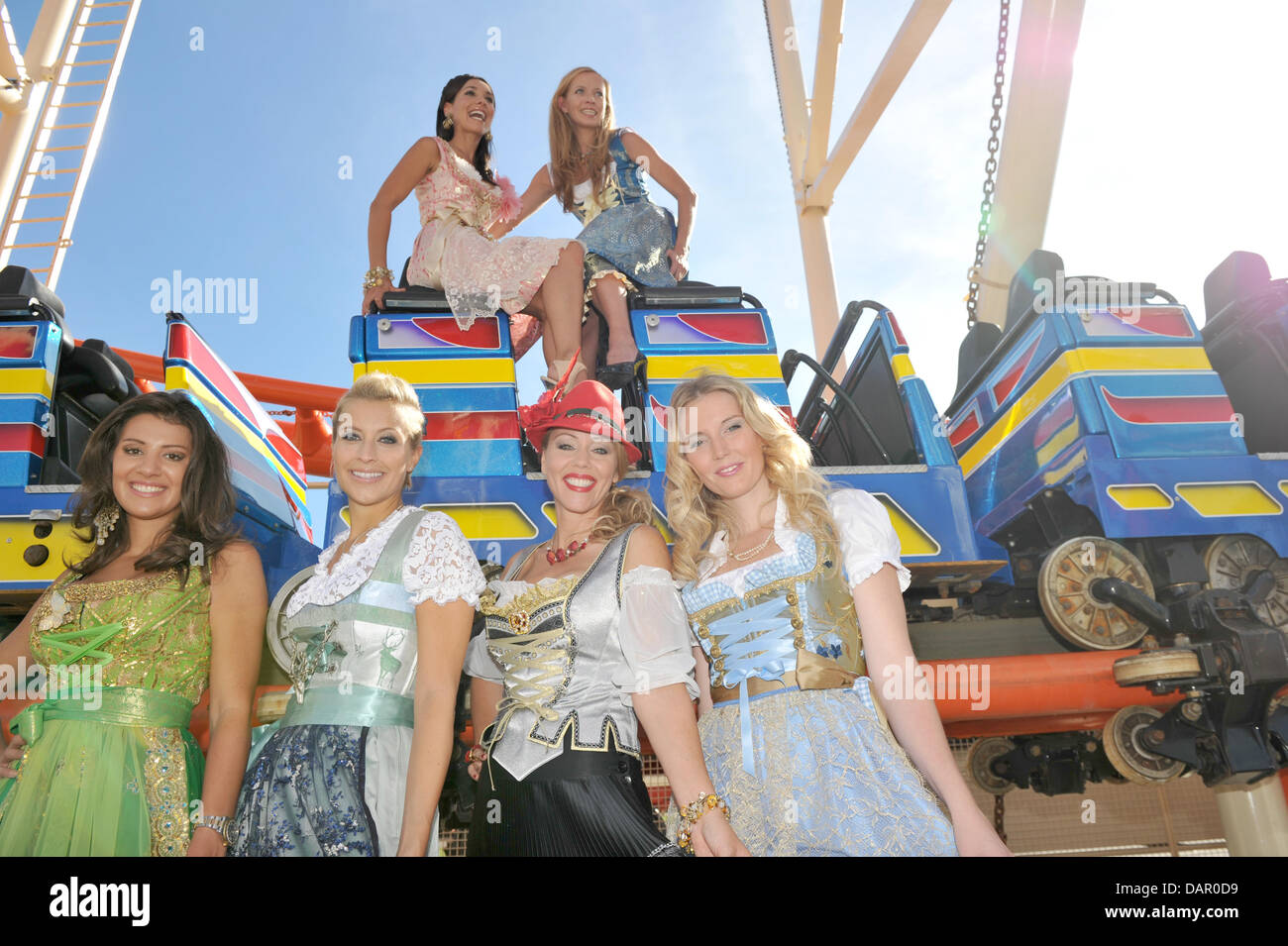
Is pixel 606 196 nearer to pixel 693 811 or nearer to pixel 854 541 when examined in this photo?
pixel 854 541

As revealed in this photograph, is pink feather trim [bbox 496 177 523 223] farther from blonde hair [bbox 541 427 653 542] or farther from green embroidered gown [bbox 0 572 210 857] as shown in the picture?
green embroidered gown [bbox 0 572 210 857]

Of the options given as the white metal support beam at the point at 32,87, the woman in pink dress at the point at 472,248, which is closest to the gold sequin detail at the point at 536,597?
the woman in pink dress at the point at 472,248

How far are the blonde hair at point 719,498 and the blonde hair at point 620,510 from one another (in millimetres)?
83

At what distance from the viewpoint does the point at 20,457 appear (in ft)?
9.03

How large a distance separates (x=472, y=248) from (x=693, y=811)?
2.28 metres

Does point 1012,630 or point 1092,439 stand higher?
point 1092,439

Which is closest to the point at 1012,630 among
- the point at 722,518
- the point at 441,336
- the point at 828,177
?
the point at 722,518

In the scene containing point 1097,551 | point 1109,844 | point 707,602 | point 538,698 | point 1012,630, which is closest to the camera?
point 538,698

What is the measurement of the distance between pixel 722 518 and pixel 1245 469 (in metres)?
2.17

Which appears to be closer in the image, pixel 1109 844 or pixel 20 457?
pixel 20 457

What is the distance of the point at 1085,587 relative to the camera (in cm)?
295

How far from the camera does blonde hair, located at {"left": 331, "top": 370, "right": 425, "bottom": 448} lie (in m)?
1.96

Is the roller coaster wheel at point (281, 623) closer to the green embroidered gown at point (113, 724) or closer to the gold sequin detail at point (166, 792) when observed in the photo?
the green embroidered gown at point (113, 724)
